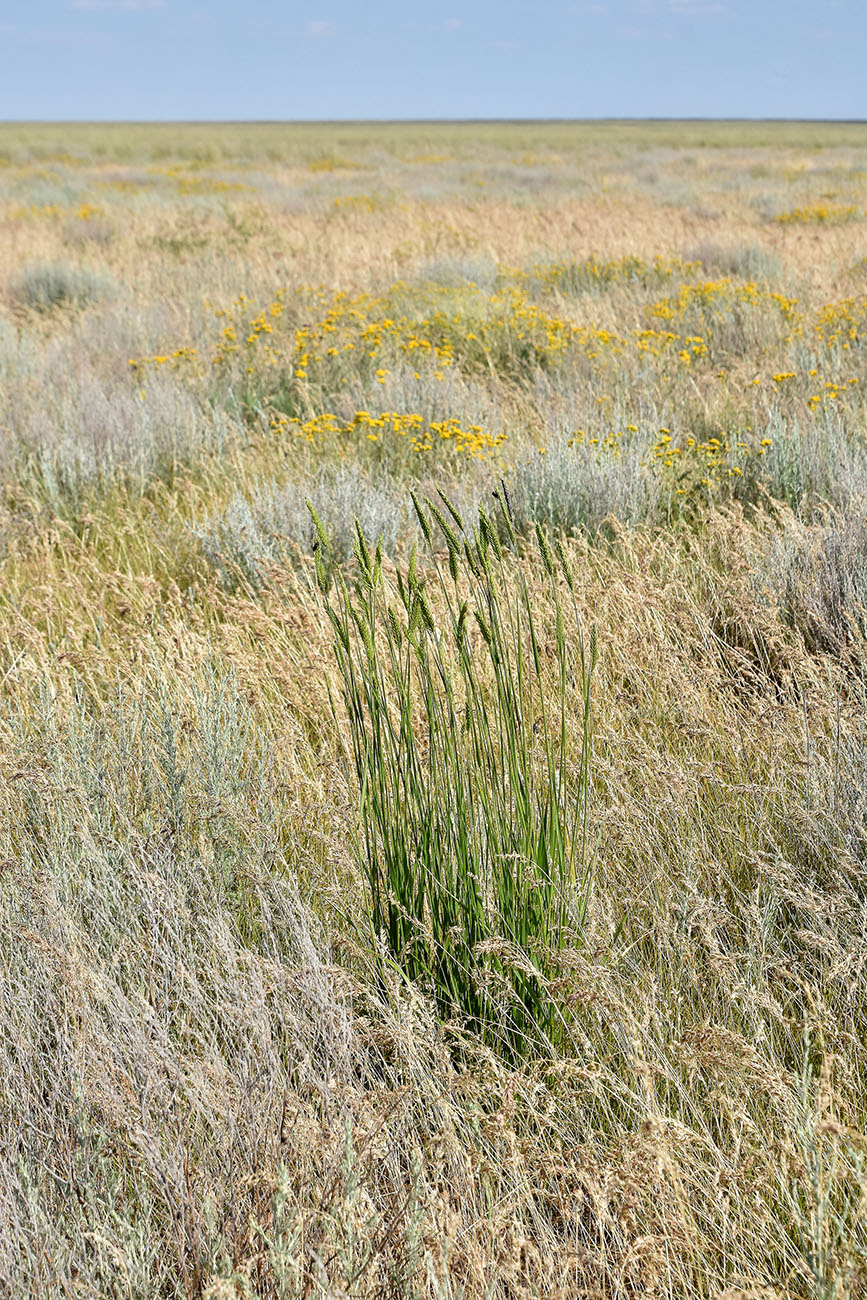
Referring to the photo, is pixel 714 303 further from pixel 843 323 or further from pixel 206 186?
pixel 206 186

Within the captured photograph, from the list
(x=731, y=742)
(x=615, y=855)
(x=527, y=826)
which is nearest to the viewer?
(x=527, y=826)

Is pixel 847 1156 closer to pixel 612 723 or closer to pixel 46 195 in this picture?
pixel 612 723

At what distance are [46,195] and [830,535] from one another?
21.8m

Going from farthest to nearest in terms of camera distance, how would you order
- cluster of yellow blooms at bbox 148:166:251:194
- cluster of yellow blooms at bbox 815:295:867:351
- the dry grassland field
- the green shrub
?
cluster of yellow blooms at bbox 148:166:251:194 → the green shrub → cluster of yellow blooms at bbox 815:295:867:351 → the dry grassland field

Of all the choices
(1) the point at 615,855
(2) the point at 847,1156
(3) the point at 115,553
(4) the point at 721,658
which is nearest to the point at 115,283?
(3) the point at 115,553

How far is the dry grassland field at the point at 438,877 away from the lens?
1253mm

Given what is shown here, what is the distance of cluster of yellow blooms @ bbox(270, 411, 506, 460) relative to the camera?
4.40 m

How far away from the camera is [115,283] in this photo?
9.96 metres

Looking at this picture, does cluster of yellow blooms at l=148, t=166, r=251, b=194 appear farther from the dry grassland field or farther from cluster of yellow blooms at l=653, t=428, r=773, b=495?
cluster of yellow blooms at l=653, t=428, r=773, b=495

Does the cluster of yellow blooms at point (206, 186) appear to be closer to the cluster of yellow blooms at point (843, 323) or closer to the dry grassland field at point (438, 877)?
the cluster of yellow blooms at point (843, 323)

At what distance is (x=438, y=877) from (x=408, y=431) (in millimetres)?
3854

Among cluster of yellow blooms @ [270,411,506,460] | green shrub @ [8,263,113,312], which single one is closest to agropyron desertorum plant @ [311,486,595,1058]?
cluster of yellow blooms @ [270,411,506,460]

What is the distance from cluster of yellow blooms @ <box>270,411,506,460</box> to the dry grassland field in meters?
0.06

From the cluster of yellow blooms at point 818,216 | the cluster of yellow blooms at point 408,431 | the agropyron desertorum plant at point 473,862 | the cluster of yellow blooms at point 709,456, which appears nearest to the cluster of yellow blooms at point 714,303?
the cluster of yellow blooms at point 709,456
